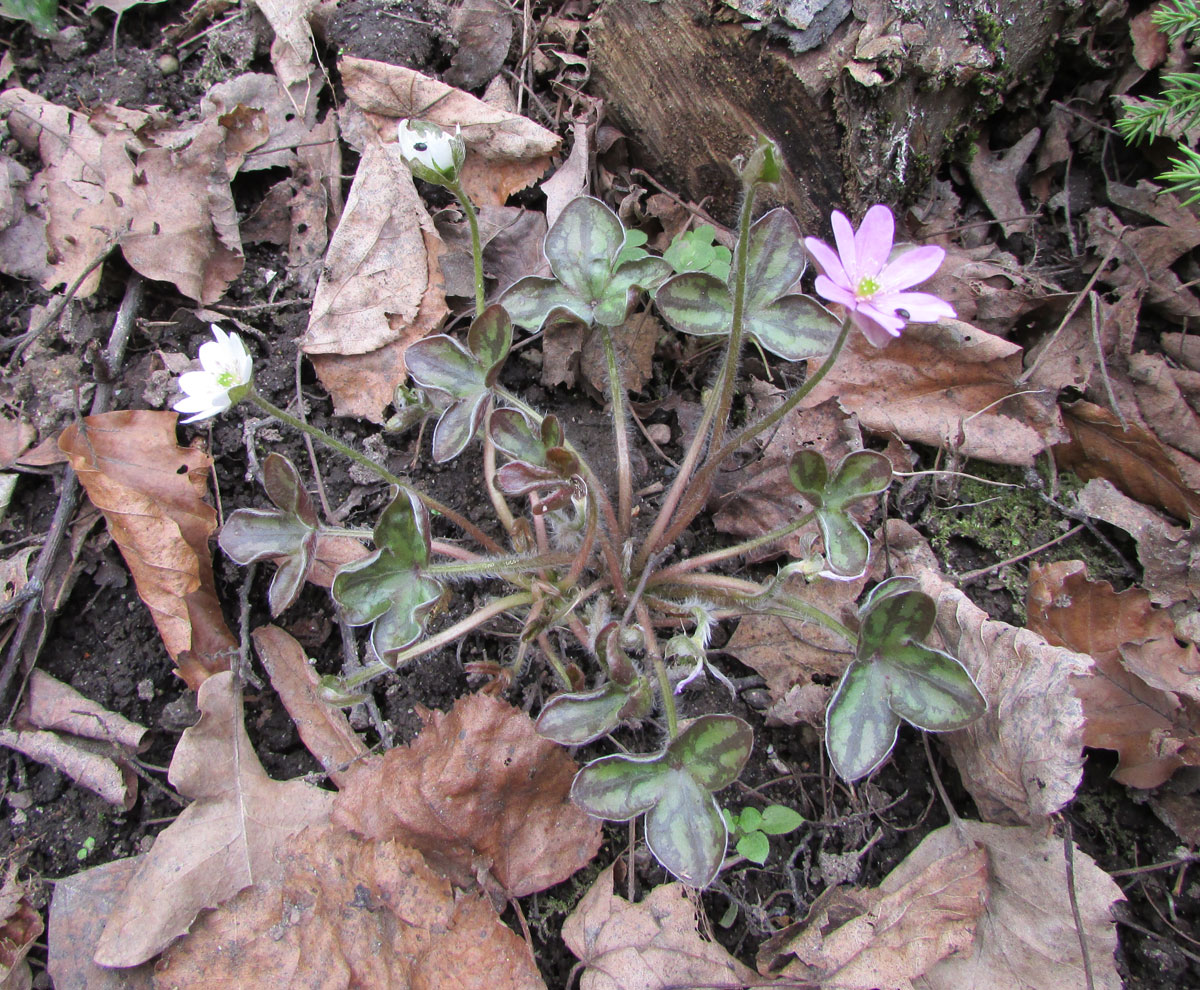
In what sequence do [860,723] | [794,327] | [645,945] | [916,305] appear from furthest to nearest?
1. [794,327]
2. [645,945]
3. [860,723]
4. [916,305]

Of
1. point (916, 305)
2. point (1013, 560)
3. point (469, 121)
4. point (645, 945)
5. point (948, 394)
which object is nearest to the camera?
point (916, 305)

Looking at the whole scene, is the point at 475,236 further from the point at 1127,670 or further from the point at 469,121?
the point at 1127,670

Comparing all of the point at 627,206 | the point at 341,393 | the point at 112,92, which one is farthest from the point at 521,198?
the point at 112,92

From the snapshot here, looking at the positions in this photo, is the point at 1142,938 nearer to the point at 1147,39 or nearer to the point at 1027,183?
the point at 1027,183

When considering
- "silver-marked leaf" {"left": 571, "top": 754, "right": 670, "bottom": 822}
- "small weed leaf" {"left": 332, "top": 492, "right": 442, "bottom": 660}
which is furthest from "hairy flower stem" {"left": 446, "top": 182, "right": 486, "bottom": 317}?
"silver-marked leaf" {"left": 571, "top": 754, "right": 670, "bottom": 822}

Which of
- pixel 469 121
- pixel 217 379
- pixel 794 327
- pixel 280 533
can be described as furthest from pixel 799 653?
pixel 469 121

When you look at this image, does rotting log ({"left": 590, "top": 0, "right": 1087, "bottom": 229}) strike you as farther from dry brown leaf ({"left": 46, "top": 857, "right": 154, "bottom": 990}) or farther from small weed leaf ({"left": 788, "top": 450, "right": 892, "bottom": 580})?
dry brown leaf ({"left": 46, "top": 857, "right": 154, "bottom": 990})

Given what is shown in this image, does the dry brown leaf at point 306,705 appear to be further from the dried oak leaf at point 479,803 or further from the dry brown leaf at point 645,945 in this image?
the dry brown leaf at point 645,945
